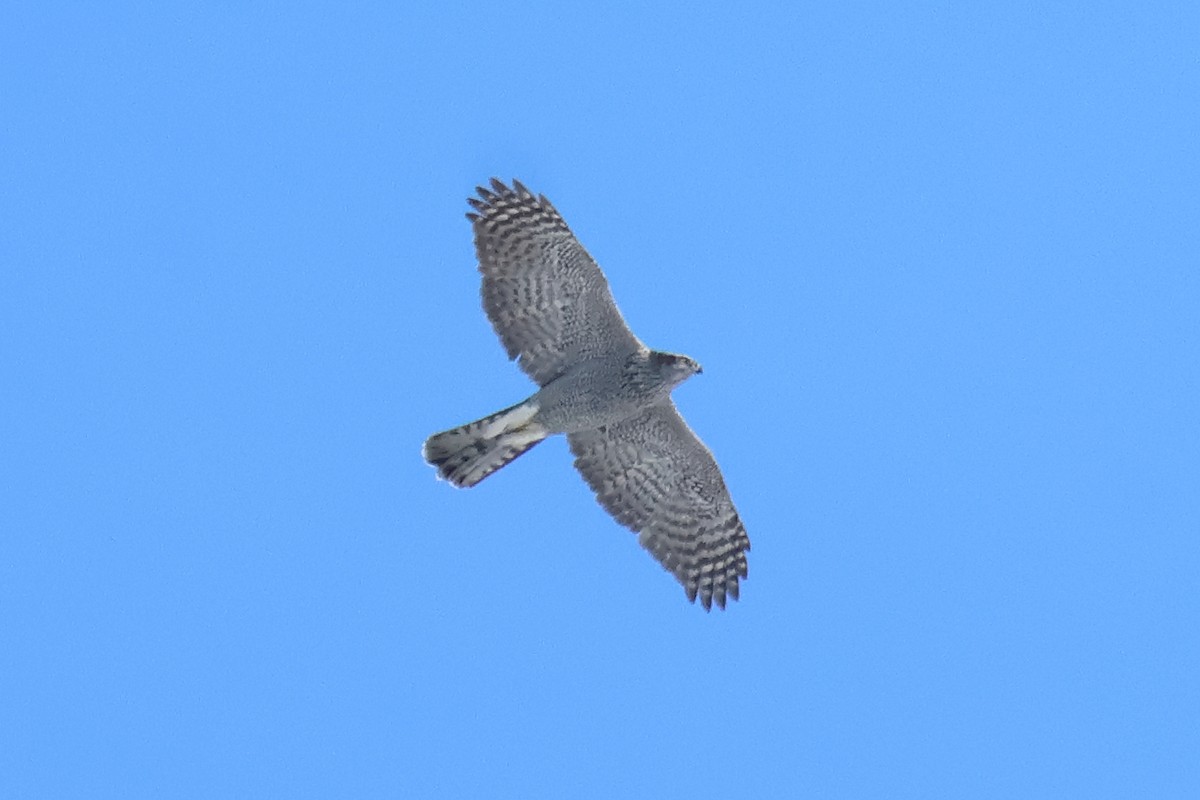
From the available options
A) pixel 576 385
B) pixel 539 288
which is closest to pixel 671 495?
pixel 576 385

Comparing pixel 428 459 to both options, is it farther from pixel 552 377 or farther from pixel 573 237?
pixel 573 237

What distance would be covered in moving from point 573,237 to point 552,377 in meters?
1.25

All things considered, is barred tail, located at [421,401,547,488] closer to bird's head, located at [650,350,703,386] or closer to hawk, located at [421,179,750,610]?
hawk, located at [421,179,750,610]

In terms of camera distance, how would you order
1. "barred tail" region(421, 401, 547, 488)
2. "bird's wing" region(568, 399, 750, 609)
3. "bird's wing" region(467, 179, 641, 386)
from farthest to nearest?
"bird's wing" region(568, 399, 750, 609) → "barred tail" region(421, 401, 547, 488) → "bird's wing" region(467, 179, 641, 386)

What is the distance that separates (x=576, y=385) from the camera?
15898mm

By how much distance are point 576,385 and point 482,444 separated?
3.12 feet

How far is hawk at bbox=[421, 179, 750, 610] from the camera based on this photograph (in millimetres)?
15648

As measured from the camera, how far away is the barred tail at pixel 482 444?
15938 millimetres

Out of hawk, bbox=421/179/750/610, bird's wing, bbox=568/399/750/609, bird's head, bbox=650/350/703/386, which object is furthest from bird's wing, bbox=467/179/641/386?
bird's wing, bbox=568/399/750/609

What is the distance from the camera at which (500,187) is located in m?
15.6

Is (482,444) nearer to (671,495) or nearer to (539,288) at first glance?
(539,288)

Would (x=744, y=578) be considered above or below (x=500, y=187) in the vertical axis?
below

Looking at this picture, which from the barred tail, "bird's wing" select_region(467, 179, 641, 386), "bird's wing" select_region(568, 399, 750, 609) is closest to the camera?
"bird's wing" select_region(467, 179, 641, 386)

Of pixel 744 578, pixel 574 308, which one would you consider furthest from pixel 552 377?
pixel 744 578
